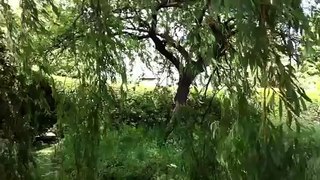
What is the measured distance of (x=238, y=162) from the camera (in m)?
1.29

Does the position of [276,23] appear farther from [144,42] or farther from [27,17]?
[144,42]

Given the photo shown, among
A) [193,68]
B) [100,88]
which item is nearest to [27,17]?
[100,88]

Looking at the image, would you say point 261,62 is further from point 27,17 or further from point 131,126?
point 131,126

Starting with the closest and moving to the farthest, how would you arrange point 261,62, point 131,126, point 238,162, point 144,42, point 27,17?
1. point 261,62
2. point 238,162
3. point 27,17
4. point 144,42
5. point 131,126

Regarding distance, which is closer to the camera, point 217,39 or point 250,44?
point 250,44

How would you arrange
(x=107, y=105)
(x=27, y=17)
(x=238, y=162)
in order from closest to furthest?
(x=238, y=162) < (x=27, y=17) < (x=107, y=105)

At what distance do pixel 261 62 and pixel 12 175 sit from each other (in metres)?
1.09

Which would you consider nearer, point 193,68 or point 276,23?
point 276,23

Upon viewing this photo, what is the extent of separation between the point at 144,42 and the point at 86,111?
1331 millimetres

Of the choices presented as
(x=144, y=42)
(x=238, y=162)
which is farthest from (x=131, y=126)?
(x=238, y=162)

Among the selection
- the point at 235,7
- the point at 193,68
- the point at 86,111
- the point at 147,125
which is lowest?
the point at 147,125

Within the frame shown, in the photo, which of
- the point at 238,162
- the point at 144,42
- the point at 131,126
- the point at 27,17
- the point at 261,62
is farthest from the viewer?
the point at 131,126

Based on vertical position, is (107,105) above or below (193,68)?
below

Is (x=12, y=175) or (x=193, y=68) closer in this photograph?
(x=193, y=68)
